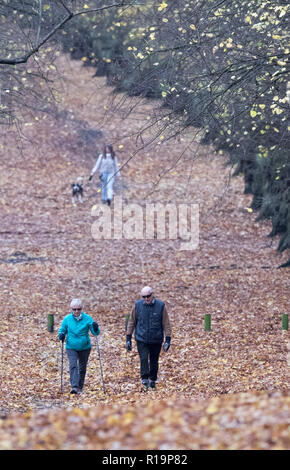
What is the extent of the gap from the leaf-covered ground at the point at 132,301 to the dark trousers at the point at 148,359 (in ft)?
1.09

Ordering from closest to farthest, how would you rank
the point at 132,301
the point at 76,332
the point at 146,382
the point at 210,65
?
1. the point at 76,332
2. the point at 146,382
3. the point at 210,65
4. the point at 132,301

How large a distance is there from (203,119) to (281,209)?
918 cm

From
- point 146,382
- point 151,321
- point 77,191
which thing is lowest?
point 146,382

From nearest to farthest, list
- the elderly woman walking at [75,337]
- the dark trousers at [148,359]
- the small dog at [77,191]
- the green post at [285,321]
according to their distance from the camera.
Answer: the elderly woman walking at [75,337] → the dark trousers at [148,359] → the green post at [285,321] → the small dog at [77,191]

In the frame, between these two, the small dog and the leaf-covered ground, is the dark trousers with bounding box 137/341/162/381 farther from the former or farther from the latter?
the small dog

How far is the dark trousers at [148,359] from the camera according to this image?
9.99 metres

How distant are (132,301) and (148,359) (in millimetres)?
5181

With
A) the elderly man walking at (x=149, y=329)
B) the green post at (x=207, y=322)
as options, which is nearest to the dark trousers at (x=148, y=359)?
the elderly man walking at (x=149, y=329)

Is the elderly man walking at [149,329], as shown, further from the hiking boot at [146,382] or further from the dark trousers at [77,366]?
the dark trousers at [77,366]

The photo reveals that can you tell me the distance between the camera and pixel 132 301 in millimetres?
15258

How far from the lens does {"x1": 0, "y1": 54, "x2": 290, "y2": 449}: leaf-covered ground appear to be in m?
6.75

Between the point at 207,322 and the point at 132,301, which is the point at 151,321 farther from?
the point at 132,301

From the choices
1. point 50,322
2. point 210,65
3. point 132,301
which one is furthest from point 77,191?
point 210,65

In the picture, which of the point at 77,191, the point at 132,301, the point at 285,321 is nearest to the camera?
the point at 285,321
